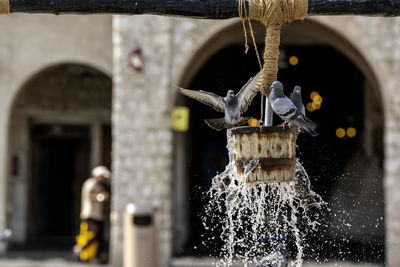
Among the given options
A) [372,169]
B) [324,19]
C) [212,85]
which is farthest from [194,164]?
[324,19]

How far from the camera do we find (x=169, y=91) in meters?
9.45

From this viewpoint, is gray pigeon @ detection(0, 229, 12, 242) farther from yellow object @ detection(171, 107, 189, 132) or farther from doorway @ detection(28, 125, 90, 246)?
yellow object @ detection(171, 107, 189, 132)

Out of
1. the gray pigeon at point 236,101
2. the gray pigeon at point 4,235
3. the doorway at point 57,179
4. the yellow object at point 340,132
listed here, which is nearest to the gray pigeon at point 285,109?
the gray pigeon at point 236,101

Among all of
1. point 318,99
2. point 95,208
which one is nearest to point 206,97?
point 95,208

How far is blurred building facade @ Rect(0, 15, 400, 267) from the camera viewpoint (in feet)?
30.0

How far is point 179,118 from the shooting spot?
948cm

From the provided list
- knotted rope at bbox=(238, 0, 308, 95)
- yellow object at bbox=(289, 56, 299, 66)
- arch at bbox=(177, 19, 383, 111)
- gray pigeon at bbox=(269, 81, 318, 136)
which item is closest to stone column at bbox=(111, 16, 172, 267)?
arch at bbox=(177, 19, 383, 111)

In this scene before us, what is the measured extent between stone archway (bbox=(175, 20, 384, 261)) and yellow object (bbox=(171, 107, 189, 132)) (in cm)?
30

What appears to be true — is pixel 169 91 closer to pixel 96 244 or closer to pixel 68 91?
pixel 96 244

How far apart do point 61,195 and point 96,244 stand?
4261 mm

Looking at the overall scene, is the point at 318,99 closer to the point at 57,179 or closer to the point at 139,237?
the point at 139,237

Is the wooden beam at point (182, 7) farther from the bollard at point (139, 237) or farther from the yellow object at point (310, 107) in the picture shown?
the yellow object at point (310, 107)

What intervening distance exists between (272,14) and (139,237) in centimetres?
611

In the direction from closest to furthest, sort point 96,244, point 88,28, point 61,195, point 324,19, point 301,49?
1. point 324,19
2. point 96,244
3. point 88,28
4. point 301,49
5. point 61,195
